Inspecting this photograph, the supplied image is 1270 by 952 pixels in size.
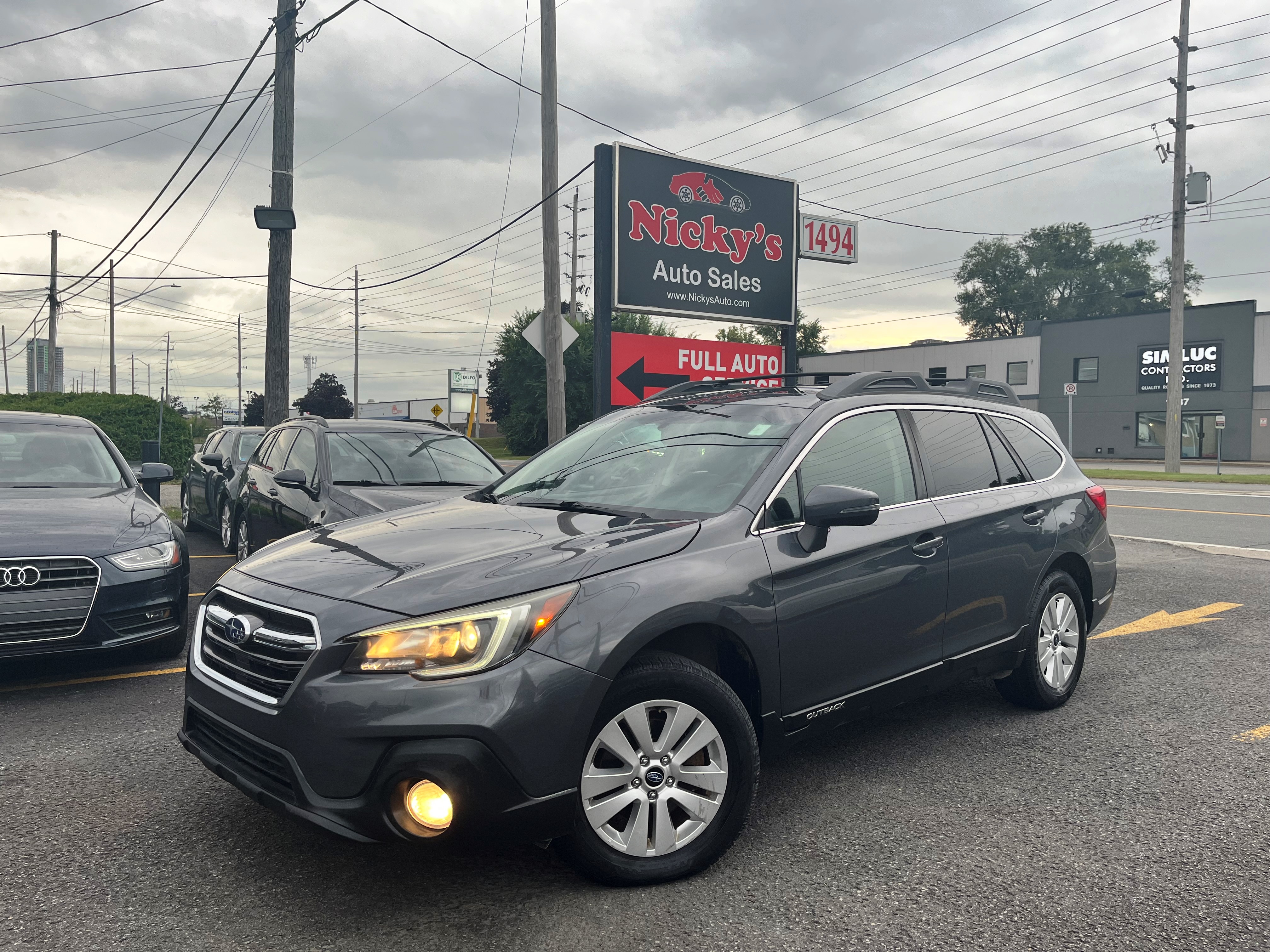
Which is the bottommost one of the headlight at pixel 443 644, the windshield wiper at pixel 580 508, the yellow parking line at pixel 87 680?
the yellow parking line at pixel 87 680

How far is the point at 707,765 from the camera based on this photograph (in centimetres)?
313

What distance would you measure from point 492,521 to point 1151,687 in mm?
4027

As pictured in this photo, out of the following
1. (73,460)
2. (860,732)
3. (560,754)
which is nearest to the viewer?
(560,754)

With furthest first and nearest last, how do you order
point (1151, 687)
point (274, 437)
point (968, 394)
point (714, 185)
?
point (714, 185) < point (274, 437) < point (1151, 687) < point (968, 394)

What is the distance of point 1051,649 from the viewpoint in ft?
16.2

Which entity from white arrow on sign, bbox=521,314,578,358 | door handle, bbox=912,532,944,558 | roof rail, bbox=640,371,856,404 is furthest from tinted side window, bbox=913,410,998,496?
white arrow on sign, bbox=521,314,578,358

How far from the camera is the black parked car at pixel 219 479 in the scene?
10.7 m

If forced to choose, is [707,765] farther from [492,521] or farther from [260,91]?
[260,91]

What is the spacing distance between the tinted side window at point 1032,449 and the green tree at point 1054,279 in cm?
8177

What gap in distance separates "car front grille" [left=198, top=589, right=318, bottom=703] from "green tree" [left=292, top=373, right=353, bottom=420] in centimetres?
7213

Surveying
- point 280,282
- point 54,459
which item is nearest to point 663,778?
point 54,459

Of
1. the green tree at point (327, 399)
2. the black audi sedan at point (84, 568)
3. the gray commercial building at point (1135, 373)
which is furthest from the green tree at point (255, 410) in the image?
the black audi sedan at point (84, 568)

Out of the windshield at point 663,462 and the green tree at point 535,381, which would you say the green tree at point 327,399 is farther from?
the windshield at point 663,462

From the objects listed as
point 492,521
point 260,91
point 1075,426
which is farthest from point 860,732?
point 1075,426
